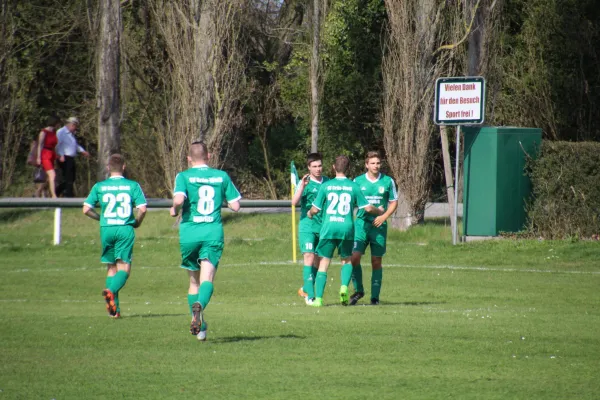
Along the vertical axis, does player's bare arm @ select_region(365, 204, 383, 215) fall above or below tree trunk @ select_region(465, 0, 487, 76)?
below

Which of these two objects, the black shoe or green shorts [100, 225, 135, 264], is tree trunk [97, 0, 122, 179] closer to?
the black shoe

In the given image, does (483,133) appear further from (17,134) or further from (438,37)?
(17,134)

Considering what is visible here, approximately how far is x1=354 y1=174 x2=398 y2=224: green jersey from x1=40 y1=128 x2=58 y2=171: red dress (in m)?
13.2

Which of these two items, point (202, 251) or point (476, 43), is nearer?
point (202, 251)

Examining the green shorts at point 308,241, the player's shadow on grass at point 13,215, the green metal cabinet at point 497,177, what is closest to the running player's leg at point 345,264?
the green shorts at point 308,241

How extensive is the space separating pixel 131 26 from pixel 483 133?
15.8m

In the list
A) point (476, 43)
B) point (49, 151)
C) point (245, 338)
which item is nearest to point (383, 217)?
point (245, 338)

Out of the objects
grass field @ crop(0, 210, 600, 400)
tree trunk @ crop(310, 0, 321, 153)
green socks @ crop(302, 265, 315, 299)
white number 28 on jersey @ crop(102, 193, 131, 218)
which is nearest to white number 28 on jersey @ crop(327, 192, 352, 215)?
green socks @ crop(302, 265, 315, 299)

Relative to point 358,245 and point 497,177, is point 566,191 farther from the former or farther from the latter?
point 358,245

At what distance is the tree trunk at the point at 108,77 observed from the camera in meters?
28.5

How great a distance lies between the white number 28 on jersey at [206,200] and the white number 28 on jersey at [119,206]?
2364mm

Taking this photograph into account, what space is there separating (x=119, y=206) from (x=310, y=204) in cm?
304

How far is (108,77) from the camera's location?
94.6 ft

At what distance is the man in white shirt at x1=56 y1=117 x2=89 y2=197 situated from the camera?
26062 mm
